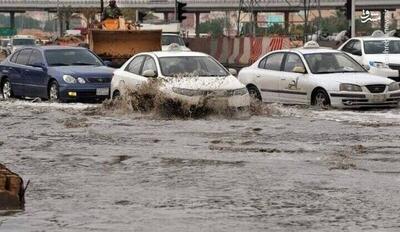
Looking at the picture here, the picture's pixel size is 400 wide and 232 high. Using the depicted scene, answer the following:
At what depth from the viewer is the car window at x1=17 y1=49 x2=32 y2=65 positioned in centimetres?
2139

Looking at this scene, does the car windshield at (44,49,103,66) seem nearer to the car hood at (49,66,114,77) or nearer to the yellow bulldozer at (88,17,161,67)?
the car hood at (49,66,114,77)

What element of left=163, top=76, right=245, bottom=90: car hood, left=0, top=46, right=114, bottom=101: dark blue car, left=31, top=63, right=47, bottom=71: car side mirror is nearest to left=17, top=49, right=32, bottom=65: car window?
left=0, top=46, right=114, bottom=101: dark blue car

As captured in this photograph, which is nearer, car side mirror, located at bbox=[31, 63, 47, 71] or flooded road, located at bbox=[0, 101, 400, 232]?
flooded road, located at bbox=[0, 101, 400, 232]

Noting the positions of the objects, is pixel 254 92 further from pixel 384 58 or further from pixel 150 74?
pixel 384 58

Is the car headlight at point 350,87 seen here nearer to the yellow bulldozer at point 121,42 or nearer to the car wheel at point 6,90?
the car wheel at point 6,90

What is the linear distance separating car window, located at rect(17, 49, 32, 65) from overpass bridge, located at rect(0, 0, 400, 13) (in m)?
58.4

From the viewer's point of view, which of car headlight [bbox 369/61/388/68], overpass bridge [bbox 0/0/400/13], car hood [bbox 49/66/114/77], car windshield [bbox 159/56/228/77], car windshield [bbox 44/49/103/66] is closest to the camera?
→ car windshield [bbox 159/56/228/77]

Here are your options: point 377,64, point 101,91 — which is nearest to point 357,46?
point 377,64

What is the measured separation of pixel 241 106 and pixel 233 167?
534 centimetres

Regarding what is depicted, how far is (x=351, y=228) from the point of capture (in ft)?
24.0

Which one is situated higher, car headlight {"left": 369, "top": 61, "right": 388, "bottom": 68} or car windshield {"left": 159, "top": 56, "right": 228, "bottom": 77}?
car windshield {"left": 159, "top": 56, "right": 228, "bottom": 77}

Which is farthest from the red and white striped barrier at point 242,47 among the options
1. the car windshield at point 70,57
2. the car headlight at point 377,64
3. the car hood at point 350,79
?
the car hood at point 350,79

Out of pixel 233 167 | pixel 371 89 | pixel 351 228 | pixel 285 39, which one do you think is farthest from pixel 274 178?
pixel 285 39

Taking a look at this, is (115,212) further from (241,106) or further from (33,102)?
(33,102)
